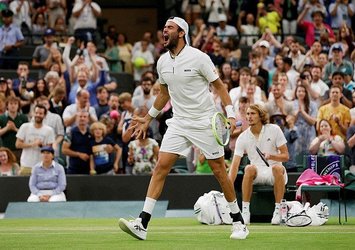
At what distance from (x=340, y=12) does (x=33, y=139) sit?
9.93 meters

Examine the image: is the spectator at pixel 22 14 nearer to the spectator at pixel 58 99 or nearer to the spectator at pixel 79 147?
the spectator at pixel 58 99

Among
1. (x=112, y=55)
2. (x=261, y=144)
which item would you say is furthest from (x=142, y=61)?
(x=261, y=144)

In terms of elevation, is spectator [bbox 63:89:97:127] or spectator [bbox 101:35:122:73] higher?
spectator [bbox 101:35:122:73]

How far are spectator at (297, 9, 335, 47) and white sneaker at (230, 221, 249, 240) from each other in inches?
548

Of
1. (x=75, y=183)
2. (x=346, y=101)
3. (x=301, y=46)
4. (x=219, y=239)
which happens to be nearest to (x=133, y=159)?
(x=75, y=183)

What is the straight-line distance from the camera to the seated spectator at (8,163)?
845 inches

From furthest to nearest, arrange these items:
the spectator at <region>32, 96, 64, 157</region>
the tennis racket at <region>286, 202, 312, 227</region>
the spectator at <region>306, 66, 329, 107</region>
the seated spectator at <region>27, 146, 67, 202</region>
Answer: the spectator at <region>306, 66, 329, 107</region>
the spectator at <region>32, 96, 64, 157</region>
the seated spectator at <region>27, 146, 67, 202</region>
the tennis racket at <region>286, 202, 312, 227</region>

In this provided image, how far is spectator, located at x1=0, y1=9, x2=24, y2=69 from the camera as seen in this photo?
88.1 ft

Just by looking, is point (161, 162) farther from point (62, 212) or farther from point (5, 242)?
point (62, 212)

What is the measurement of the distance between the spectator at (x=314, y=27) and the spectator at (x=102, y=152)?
286 inches

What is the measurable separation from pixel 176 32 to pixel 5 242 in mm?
3087

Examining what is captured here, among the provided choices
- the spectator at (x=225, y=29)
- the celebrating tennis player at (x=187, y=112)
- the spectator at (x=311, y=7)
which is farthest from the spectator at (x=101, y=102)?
the celebrating tennis player at (x=187, y=112)

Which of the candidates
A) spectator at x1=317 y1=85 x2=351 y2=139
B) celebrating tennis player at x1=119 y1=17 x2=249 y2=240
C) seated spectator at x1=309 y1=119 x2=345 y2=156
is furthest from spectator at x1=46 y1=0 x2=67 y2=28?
celebrating tennis player at x1=119 y1=17 x2=249 y2=240

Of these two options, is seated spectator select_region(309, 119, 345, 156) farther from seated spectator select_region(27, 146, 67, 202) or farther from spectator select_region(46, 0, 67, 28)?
spectator select_region(46, 0, 67, 28)
